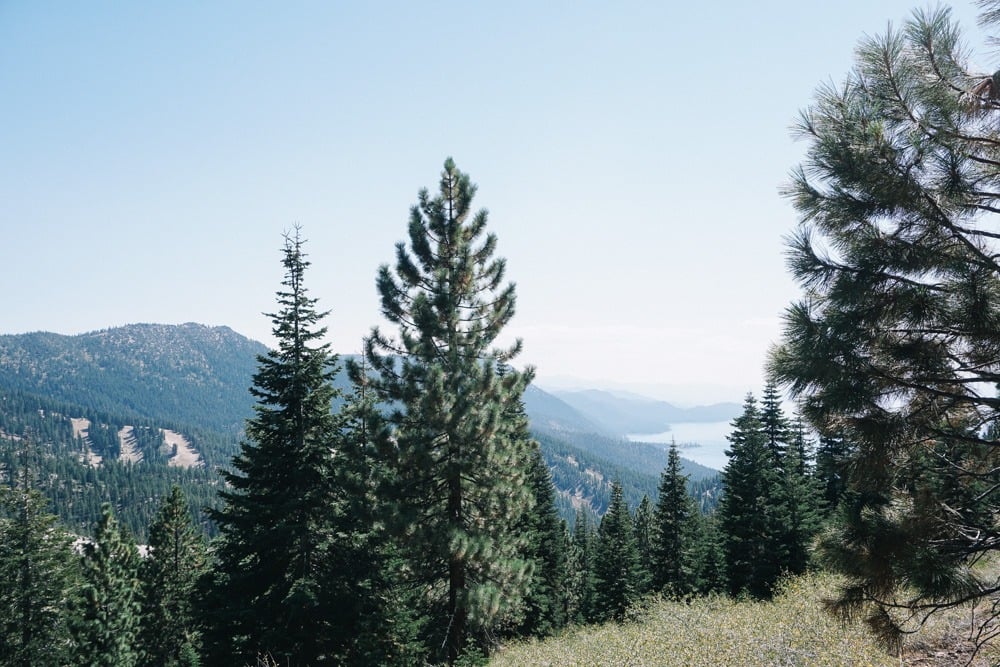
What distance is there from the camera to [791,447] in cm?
3048

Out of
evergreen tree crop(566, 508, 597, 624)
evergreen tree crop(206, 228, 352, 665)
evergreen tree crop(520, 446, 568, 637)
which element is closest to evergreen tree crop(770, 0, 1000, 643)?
evergreen tree crop(206, 228, 352, 665)

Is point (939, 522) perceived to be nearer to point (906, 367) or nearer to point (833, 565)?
point (833, 565)

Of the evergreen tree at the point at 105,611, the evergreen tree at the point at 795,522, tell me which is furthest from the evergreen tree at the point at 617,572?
the evergreen tree at the point at 105,611

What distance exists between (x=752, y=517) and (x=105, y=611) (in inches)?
1423

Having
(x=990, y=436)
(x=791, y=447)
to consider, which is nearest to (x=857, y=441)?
(x=990, y=436)

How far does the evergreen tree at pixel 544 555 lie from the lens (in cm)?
3002

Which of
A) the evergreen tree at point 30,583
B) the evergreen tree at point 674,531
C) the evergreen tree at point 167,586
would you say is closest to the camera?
the evergreen tree at point 30,583

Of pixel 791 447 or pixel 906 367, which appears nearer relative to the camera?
pixel 906 367

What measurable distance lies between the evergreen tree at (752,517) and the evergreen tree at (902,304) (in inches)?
852

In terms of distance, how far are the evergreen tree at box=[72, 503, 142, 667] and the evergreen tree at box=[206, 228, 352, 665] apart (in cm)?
2106

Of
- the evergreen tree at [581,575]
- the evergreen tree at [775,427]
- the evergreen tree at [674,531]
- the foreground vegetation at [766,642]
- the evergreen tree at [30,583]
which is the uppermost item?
the evergreen tree at [775,427]

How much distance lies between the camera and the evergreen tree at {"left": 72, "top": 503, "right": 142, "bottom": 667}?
97.5 feet

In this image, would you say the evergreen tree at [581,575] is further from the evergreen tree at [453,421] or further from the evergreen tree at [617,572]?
the evergreen tree at [453,421]

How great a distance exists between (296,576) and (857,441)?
14.7m
